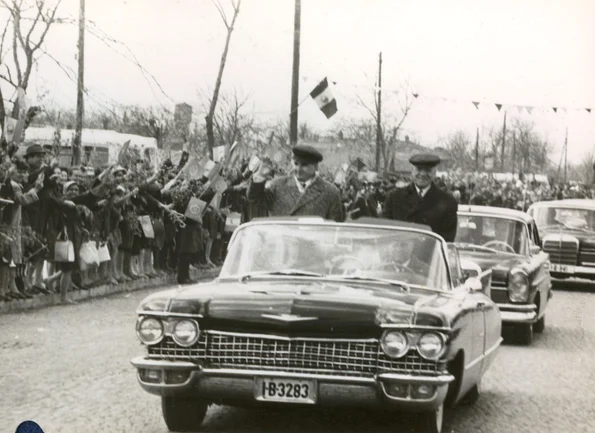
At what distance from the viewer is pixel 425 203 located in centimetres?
1074

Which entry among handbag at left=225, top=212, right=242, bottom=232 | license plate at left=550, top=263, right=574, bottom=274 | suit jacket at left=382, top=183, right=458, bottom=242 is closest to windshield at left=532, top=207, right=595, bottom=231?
license plate at left=550, top=263, right=574, bottom=274

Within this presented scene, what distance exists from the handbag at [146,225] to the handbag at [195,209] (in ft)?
3.65

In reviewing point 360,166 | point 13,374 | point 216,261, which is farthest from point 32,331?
point 360,166

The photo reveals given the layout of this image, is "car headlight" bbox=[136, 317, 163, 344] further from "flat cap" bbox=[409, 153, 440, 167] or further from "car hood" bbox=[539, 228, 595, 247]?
"car hood" bbox=[539, 228, 595, 247]

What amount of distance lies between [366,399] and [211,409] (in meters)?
1.78

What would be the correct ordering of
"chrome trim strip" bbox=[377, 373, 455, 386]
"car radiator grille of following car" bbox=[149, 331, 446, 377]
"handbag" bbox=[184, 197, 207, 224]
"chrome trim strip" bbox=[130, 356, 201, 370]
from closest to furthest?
1. "chrome trim strip" bbox=[377, 373, 455, 386]
2. "car radiator grille of following car" bbox=[149, 331, 446, 377]
3. "chrome trim strip" bbox=[130, 356, 201, 370]
4. "handbag" bbox=[184, 197, 207, 224]

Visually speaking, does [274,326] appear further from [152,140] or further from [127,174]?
[152,140]

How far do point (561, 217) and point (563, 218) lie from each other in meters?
0.07

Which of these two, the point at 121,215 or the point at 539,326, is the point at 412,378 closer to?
the point at 539,326

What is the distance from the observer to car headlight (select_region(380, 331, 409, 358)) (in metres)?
6.27

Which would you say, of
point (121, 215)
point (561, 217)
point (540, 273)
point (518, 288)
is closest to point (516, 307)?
point (518, 288)

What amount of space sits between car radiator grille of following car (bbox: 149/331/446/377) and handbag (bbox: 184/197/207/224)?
12902mm

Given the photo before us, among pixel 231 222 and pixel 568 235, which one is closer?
pixel 568 235

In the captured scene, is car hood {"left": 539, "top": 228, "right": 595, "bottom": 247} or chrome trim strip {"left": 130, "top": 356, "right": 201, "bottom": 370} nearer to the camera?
chrome trim strip {"left": 130, "top": 356, "right": 201, "bottom": 370}
